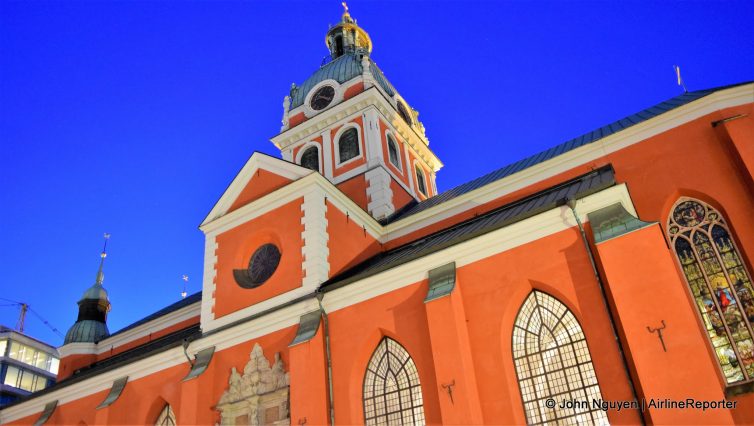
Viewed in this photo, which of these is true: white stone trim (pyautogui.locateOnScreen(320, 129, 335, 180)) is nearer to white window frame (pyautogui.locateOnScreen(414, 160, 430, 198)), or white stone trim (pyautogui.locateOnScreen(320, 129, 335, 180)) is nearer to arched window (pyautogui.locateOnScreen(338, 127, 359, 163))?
arched window (pyautogui.locateOnScreen(338, 127, 359, 163))

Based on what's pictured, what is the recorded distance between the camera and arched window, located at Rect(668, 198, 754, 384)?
1205 cm

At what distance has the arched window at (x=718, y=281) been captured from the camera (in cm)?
1205

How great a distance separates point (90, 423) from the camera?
19531mm

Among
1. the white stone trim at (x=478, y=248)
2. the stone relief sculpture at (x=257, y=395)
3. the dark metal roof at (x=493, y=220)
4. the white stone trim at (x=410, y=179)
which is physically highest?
the white stone trim at (x=410, y=179)

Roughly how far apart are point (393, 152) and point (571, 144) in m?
8.91

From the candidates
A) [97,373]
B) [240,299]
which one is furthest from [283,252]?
[97,373]

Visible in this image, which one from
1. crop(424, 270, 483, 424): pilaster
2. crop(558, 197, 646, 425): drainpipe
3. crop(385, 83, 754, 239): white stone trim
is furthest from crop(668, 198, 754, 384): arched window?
crop(424, 270, 483, 424): pilaster

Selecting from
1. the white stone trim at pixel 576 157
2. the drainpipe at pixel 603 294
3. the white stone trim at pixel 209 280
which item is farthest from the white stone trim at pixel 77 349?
the drainpipe at pixel 603 294

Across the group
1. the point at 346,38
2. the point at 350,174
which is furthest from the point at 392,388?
the point at 346,38

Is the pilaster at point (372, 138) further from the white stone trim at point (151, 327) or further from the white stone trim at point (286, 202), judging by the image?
the white stone trim at point (151, 327)

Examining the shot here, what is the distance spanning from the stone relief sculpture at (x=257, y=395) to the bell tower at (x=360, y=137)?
847 cm

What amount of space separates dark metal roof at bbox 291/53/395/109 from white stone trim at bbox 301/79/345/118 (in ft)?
1.05

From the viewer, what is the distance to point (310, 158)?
27.0 metres

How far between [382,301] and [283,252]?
432 cm
